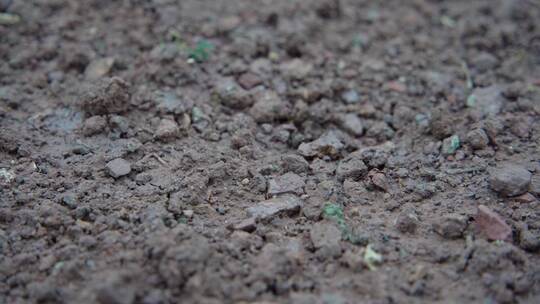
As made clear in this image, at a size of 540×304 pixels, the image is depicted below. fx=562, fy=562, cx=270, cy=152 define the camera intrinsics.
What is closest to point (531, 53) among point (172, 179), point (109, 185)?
point (172, 179)

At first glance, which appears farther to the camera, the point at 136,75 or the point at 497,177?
the point at 136,75

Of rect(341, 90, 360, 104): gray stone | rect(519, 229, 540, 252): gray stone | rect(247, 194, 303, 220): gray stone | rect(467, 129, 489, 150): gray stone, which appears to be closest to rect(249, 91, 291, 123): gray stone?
rect(341, 90, 360, 104): gray stone

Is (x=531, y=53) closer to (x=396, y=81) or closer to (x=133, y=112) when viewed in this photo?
(x=396, y=81)

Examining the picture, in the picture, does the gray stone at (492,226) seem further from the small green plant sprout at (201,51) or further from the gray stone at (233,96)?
the small green plant sprout at (201,51)

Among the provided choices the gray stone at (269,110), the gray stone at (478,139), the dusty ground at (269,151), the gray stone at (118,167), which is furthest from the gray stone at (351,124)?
the gray stone at (118,167)

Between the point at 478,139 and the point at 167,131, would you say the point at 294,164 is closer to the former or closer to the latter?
the point at 167,131

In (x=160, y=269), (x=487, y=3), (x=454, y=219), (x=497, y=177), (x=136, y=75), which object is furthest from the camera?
(x=487, y=3)

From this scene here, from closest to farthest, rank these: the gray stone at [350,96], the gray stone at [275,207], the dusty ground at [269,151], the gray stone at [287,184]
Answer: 1. the dusty ground at [269,151]
2. the gray stone at [275,207]
3. the gray stone at [287,184]
4. the gray stone at [350,96]
